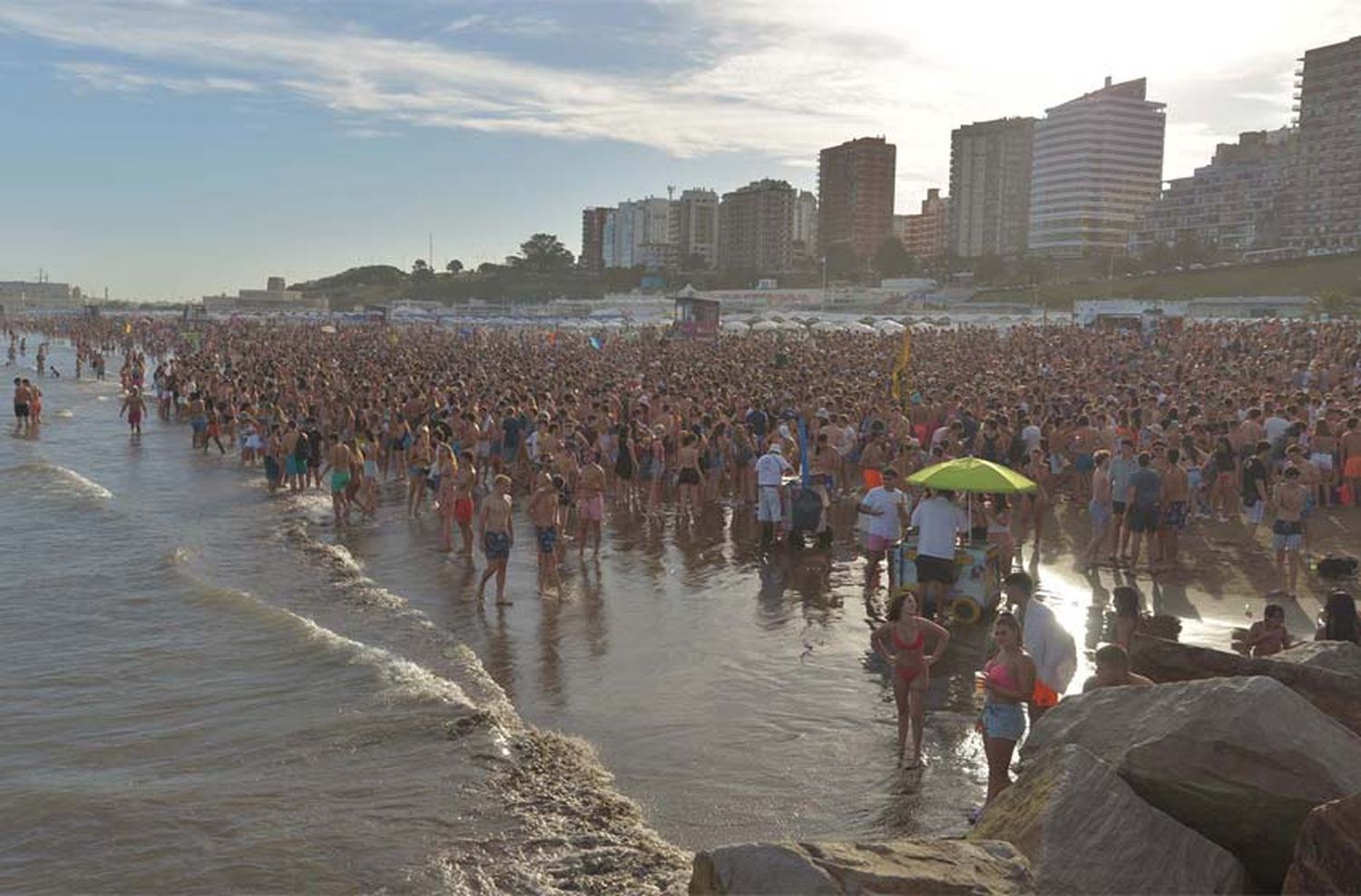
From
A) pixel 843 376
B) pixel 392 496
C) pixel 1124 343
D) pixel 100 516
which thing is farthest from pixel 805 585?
pixel 1124 343

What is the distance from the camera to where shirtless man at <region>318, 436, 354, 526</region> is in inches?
629

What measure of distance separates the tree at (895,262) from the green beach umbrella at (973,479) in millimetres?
119750

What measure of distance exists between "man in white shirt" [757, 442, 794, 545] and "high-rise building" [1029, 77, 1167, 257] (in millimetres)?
133337

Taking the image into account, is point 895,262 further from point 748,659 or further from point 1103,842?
point 1103,842

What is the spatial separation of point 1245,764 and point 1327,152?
143 meters

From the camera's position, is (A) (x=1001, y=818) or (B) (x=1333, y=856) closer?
(B) (x=1333, y=856)

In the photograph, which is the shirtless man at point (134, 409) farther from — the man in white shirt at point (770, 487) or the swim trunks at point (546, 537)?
the man in white shirt at point (770, 487)

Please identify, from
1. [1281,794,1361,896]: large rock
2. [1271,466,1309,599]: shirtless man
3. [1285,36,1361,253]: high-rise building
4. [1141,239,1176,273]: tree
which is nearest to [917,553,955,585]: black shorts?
[1271,466,1309,599]: shirtless man

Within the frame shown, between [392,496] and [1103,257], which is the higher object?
[1103,257]

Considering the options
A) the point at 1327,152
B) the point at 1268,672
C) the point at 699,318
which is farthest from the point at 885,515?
the point at 1327,152

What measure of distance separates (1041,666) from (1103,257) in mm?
127031

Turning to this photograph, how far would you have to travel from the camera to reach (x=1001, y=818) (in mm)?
5285

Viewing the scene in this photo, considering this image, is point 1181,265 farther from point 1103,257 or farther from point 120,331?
point 120,331

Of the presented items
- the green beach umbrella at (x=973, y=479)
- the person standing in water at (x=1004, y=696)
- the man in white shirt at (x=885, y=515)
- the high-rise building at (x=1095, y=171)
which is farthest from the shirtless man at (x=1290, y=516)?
the high-rise building at (x=1095, y=171)
